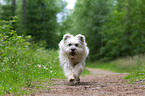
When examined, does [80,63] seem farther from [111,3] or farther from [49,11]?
[111,3]

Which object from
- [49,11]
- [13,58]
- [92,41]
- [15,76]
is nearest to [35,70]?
[13,58]

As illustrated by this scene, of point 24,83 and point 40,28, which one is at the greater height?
point 24,83

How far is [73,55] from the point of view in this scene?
22.4 ft

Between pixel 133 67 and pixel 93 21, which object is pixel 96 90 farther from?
pixel 93 21

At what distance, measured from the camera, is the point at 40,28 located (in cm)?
2892

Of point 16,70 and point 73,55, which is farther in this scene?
point 16,70

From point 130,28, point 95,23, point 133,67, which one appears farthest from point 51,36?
point 133,67

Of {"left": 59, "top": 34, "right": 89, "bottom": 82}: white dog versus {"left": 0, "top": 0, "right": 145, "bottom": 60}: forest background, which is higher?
{"left": 59, "top": 34, "right": 89, "bottom": 82}: white dog

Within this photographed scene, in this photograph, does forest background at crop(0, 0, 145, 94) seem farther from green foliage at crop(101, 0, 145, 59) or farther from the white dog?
the white dog

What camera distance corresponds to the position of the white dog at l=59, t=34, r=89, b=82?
669 cm

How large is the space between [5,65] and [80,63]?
2.70 m

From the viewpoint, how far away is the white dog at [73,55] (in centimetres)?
669

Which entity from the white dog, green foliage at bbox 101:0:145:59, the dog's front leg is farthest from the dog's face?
green foliage at bbox 101:0:145:59

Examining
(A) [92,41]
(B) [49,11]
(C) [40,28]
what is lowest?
(A) [92,41]
